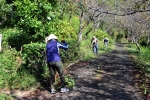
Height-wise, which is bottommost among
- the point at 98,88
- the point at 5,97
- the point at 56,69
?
the point at 98,88

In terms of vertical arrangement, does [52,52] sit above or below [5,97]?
above

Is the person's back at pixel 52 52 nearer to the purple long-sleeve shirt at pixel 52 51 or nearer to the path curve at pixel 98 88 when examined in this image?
the purple long-sleeve shirt at pixel 52 51

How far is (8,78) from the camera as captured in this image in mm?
9844

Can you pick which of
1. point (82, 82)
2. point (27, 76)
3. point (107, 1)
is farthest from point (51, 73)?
point (107, 1)

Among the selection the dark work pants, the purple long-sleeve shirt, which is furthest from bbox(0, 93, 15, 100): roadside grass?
the purple long-sleeve shirt

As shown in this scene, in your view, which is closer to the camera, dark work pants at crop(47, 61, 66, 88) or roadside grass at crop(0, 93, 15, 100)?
roadside grass at crop(0, 93, 15, 100)

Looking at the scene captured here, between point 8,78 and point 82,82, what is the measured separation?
309 centimetres

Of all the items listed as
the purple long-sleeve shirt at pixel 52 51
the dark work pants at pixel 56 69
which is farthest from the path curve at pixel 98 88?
the purple long-sleeve shirt at pixel 52 51

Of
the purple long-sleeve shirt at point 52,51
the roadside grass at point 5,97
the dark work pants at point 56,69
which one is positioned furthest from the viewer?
the dark work pants at point 56,69

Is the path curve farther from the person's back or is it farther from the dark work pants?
the person's back

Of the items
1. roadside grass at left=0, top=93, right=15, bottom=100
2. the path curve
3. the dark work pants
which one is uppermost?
the dark work pants

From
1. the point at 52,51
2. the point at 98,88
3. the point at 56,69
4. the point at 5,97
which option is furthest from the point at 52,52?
the point at 98,88

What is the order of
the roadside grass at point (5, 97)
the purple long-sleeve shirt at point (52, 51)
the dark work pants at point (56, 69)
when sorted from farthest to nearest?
the dark work pants at point (56, 69) → the purple long-sleeve shirt at point (52, 51) → the roadside grass at point (5, 97)

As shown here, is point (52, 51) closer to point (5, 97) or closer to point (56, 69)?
point (56, 69)
